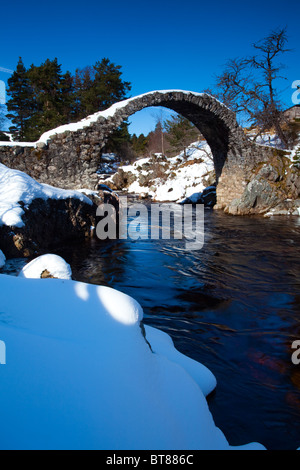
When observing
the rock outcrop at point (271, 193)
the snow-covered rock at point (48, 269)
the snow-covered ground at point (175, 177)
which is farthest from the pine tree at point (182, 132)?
the snow-covered rock at point (48, 269)

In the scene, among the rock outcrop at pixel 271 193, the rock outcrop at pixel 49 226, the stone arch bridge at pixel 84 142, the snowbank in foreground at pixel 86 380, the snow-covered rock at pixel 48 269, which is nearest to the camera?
the snowbank in foreground at pixel 86 380

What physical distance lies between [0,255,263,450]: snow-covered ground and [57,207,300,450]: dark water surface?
0.74 meters

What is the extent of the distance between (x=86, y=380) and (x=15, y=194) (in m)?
5.56

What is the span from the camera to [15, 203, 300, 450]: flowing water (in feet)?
7.23

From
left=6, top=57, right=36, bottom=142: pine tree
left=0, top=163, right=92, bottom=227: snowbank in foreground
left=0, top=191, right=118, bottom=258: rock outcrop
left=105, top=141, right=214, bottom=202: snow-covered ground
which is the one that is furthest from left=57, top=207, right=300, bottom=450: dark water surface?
left=6, top=57, right=36, bottom=142: pine tree

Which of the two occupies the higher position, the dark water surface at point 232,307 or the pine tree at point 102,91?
the pine tree at point 102,91

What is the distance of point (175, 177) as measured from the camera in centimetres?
2498

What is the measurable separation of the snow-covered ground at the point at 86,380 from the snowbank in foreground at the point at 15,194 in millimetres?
4055

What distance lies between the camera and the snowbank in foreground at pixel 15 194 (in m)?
5.39

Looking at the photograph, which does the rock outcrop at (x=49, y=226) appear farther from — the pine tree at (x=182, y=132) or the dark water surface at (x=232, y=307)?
the pine tree at (x=182, y=132)

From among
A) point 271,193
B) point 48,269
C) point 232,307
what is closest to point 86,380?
point 48,269

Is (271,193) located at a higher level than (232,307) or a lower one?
higher

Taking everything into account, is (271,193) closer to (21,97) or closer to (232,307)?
(232,307)
